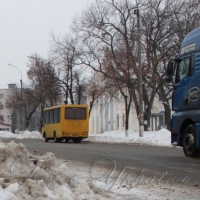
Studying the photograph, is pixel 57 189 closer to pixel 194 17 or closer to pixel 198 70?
pixel 198 70

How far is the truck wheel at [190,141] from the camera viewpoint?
565 inches

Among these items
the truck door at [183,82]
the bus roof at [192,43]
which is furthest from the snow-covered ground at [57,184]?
the bus roof at [192,43]

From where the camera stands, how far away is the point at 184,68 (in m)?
14.9

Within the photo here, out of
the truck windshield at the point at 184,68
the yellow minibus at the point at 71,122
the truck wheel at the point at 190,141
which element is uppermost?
the truck windshield at the point at 184,68

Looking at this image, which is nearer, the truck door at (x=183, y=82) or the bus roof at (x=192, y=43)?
the bus roof at (x=192, y=43)

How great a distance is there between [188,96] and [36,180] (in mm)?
8941

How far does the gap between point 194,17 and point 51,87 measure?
869 inches

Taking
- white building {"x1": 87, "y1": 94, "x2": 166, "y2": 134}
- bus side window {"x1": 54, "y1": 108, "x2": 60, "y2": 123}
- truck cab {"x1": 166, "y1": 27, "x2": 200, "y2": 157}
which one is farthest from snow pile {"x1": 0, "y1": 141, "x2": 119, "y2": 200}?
white building {"x1": 87, "y1": 94, "x2": 166, "y2": 134}

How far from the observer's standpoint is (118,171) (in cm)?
1132

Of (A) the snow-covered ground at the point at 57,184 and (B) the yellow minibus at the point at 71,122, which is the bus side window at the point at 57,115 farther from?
(A) the snow-covered ground at the point at 57,184

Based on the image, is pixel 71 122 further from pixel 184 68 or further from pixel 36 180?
pixel 36 180

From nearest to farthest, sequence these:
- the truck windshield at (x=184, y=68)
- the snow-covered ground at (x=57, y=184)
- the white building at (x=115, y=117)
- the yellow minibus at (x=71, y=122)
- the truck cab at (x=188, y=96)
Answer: the snow-covered ground at (x=57, y=184) < the truck cab at (x=188, y=96) < the truck windshield at (x=184, y=68) < the yellow minibus at (x=71, y=122) < the white building at (x=115, y=117)

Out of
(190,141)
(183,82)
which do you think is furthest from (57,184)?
(183,82)

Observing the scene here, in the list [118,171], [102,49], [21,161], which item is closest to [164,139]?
[102,49]
